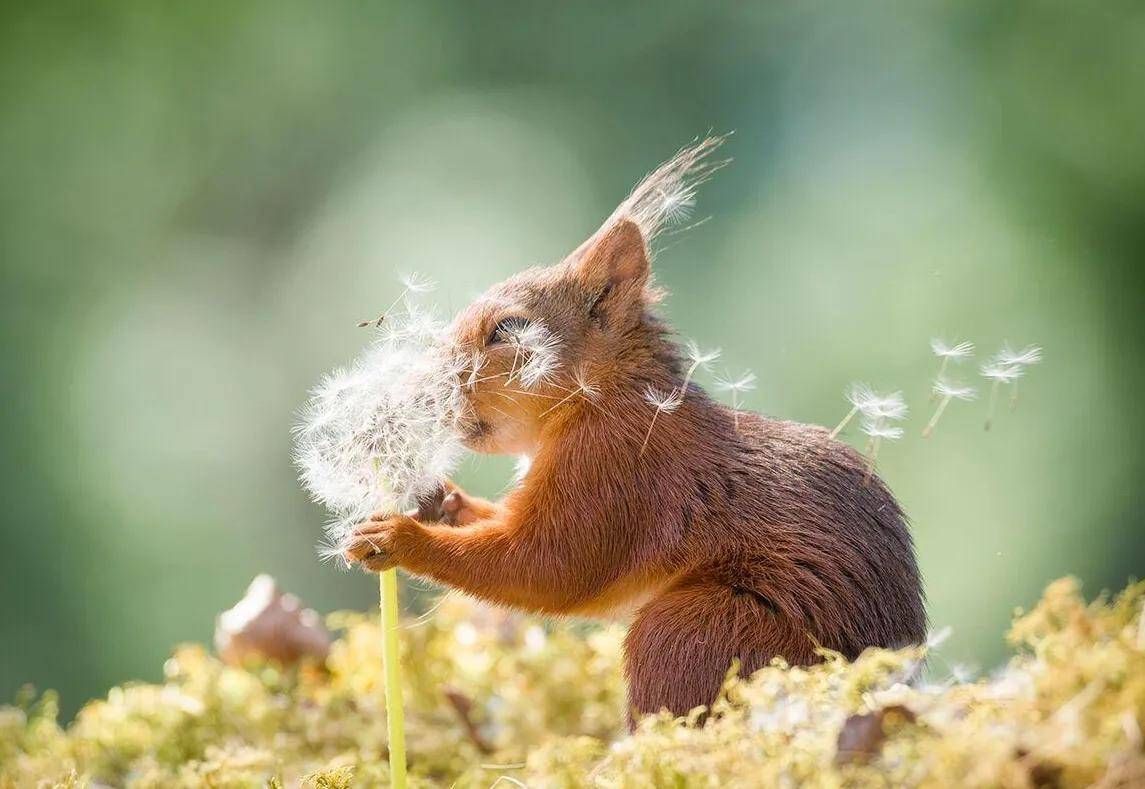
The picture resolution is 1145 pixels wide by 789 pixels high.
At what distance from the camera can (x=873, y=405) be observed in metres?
1.59

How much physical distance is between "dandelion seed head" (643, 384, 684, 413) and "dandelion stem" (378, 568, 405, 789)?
476 millimetres

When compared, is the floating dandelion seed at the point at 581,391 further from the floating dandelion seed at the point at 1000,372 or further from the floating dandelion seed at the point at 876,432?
the floating dandelion seed at the point at 1000,372

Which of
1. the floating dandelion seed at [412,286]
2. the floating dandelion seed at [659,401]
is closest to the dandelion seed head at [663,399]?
the floating dandelion seed at [659,401]

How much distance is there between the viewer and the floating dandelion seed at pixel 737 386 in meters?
1.72

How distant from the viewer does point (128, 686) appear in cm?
223

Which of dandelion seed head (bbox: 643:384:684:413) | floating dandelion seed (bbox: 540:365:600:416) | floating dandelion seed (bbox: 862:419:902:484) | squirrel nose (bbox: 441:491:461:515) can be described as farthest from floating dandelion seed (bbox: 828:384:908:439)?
squirrel nose (bbox: 441:491:461:515)

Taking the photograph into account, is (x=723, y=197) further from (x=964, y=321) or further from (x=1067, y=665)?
(x=1067, y=665)

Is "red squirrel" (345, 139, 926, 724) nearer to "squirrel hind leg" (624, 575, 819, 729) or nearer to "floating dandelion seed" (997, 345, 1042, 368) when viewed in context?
"squirrel hind leg" (624, 575, 819, 729)

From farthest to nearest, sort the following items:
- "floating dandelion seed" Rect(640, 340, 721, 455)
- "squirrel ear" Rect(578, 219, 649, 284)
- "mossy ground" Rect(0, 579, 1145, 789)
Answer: "squirrel ear" Rect(578, 219, 649, 284), "floating dandelion seed" Rect(640, 340, 721, 455), "mossy ground" Rect(0, 579, 1145, 789)

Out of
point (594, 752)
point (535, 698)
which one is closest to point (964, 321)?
point (535, 698)

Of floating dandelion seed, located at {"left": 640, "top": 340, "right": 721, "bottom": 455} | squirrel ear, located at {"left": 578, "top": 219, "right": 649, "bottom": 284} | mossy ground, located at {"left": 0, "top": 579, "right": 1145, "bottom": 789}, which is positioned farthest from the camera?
squirrel ear, located at {"left": 578, "top": 219, "right": 649, "bottom": 284}

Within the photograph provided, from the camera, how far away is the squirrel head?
1.75 metres

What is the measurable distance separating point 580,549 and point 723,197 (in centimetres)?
314

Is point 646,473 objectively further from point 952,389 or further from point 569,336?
point 952,389
